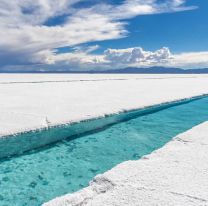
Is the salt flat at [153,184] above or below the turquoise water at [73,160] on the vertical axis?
above

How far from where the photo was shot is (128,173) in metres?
2.16

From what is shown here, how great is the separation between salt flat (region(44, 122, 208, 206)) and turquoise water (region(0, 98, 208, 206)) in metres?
0.89

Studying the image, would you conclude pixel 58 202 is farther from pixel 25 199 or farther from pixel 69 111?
pixel 69 111

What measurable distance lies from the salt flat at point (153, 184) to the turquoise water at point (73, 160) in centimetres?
89

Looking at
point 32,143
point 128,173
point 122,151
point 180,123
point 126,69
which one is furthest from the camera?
point 126,69

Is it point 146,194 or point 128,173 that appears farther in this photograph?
point 128,173

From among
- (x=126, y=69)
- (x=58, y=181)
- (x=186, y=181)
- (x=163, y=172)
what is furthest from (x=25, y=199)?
(x=126, y=69)

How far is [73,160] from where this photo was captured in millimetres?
3658

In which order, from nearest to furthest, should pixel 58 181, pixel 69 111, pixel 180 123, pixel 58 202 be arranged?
pixel 58 202 < pixel 58 181 < pixel 69 111 < pixel 180 123

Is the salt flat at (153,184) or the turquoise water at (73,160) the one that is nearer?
the salt flat at (153,184)

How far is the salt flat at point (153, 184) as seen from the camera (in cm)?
178

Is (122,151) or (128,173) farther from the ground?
(128,173)

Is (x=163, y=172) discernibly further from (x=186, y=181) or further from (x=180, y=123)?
(x=180, y=123)

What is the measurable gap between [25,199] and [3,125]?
4.31 feet
